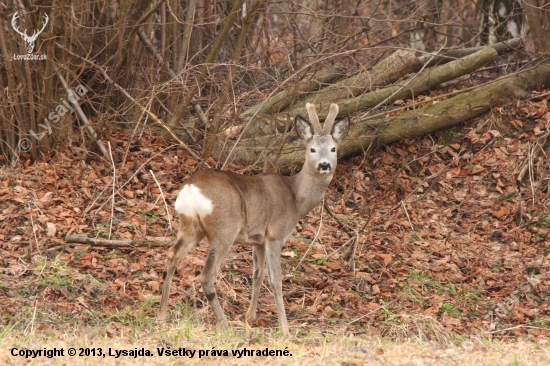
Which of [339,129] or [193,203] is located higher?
[339,129]

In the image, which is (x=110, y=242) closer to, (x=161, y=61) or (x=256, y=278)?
(x=256, y=278)

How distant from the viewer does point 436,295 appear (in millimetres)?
7934

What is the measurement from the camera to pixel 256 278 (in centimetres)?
711

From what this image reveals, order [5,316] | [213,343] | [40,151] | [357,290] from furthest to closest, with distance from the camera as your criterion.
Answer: [40,151] → [357,290] → [5,316] → [213,343]

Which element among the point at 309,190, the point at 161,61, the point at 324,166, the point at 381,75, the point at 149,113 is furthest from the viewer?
the point at 381,75

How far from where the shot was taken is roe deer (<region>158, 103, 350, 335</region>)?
6383mm

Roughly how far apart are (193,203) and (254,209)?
690 mm

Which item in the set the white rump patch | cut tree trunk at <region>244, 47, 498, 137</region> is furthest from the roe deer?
cut tree trunk at <region>244, 47, 498, 137</region>


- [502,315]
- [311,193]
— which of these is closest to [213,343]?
[311,193]

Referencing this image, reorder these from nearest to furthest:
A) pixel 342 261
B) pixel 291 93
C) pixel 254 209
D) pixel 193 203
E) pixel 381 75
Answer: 1. pixel 193 203
2. pixel 254 209
3. pixel 342 261
4. pixel 291 93
5. pixel 381 75

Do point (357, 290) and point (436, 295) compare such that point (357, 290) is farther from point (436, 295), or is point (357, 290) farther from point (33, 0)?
point (33, 0)

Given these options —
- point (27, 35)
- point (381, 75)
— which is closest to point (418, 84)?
point (381, 75)

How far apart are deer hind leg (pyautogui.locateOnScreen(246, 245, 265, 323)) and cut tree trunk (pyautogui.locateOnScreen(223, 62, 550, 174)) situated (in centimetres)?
273

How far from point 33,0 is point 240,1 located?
233 centimetres
